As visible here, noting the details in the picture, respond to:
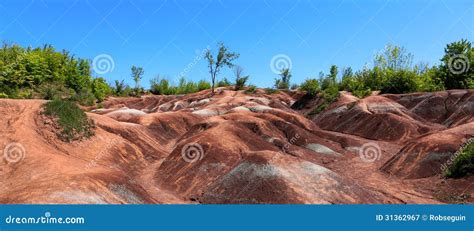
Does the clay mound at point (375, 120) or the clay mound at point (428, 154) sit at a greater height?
the clay mound at point (375, 120)

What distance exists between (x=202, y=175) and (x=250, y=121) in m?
14.8

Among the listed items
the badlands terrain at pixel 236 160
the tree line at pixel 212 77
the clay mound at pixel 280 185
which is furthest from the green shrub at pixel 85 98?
the clay mound at pixel 280 185

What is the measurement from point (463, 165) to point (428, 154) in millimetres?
3739

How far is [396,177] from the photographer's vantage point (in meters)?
28.7

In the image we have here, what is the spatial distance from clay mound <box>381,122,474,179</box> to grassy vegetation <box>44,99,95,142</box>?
81.7 feet

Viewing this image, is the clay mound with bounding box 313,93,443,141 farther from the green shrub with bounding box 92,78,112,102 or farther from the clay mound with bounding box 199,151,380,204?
the green shrub with bounding box 92,78,112,102

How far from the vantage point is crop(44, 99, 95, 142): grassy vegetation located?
32.3 meters

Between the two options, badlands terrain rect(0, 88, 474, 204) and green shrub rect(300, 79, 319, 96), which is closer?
badlands terrain rect(0, 88, 474, 204)

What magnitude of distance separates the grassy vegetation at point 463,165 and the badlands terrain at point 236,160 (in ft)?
2.53

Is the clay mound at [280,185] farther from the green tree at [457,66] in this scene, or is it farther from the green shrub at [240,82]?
the green shrub at [240,82]

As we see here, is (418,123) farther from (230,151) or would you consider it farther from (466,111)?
(230,151)

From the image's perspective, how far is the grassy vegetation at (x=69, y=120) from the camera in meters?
32.3

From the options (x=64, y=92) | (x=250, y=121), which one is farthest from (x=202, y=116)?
(x=64, y=92)

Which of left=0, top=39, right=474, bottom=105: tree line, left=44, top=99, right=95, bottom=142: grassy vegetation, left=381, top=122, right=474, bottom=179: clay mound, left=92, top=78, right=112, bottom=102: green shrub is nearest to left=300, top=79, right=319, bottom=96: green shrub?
left=0, top=39, right=474, bottom=105: tree line
